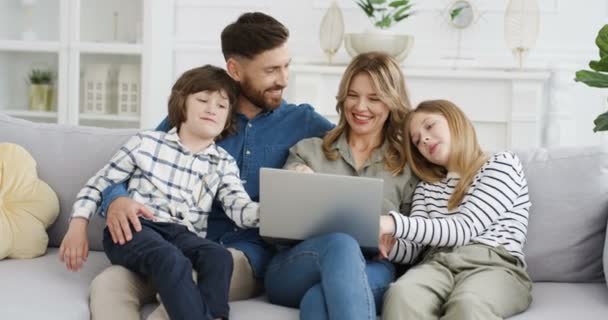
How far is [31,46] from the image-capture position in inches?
173

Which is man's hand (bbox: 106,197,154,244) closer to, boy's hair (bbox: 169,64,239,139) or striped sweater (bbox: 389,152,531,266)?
boy's hair (bbox: 169,64,239,139)

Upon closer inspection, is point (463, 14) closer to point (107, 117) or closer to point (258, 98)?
point (107, 117)

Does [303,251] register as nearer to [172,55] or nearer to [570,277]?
[570,277]

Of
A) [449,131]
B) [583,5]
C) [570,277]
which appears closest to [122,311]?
[449,131]

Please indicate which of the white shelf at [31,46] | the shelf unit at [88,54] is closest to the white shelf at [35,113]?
the shelf unit at [88,54]

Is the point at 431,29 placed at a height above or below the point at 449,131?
above

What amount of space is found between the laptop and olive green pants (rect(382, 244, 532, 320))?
15cm

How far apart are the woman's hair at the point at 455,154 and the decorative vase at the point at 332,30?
5.98 feet

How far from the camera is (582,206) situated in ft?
7.25

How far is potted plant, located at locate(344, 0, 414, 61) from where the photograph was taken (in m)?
3.92

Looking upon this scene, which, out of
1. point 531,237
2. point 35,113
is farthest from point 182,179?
point 35,113

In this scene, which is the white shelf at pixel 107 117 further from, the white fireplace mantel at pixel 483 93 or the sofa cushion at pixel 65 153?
the sofa cushion at pixel 65 153

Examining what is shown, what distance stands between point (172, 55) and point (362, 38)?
1.06 meters

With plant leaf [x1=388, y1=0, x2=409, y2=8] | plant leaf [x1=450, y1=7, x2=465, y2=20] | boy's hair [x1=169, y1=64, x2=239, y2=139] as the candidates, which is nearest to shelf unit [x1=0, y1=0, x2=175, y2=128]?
plant leaf [x1=388, y1=0, x2=409, y2=8]
